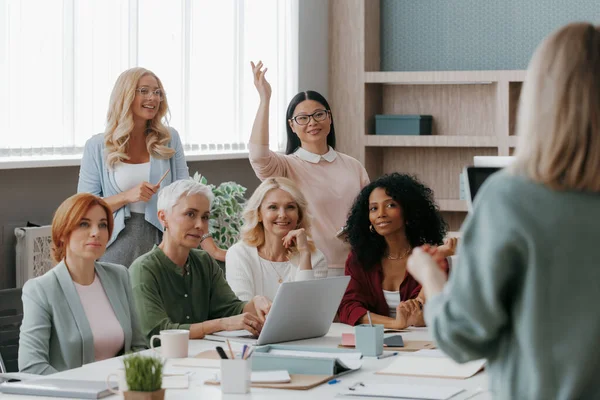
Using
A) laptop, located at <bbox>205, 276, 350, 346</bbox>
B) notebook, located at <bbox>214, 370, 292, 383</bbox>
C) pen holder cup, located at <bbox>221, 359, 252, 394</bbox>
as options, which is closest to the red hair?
laptop, located at <bbox>205, 276, 350, 346</bbox>

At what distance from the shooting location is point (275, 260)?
3.56 meters

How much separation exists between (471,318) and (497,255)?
0.10 metres

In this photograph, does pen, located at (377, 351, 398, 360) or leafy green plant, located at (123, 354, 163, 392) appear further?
pen, located at (377, 351, 398, 360)

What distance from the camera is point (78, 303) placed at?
2824 millimetres

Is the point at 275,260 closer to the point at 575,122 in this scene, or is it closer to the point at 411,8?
the point at 575,122

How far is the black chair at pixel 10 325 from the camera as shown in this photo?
9.62ft

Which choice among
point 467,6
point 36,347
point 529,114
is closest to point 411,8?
point 467,6

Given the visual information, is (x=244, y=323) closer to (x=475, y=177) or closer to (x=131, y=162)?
(x=475, y=177)

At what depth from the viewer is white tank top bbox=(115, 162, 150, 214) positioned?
387 centimetres

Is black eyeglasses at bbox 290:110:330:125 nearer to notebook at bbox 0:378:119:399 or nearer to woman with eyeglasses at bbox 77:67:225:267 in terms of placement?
woman with eyeglasses at bbox 77:67:225:267

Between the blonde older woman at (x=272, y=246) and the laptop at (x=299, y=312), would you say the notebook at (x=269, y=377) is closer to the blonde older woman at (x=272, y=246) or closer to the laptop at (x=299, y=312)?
the laptop at (x=299, y=312)

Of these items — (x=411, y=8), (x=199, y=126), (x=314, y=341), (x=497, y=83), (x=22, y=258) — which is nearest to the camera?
(x=314, y=341)

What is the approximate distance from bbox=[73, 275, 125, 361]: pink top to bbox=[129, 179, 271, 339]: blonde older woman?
13 cm

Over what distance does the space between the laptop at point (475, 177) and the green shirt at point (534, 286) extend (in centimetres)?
106
